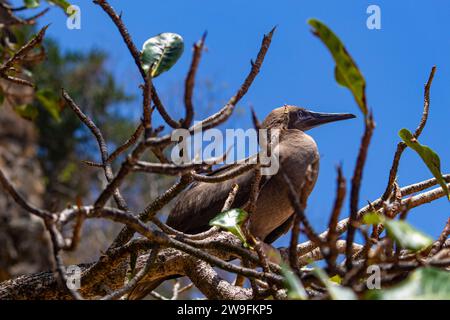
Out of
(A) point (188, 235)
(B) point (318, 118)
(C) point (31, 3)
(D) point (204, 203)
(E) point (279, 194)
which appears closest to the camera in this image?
(C) point (31, 3)

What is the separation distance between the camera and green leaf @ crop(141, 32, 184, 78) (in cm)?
226

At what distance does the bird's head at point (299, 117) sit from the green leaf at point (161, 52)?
328 cm

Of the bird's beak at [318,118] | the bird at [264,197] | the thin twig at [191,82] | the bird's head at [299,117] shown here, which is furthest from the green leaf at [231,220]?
the bird's beak at [318,118]

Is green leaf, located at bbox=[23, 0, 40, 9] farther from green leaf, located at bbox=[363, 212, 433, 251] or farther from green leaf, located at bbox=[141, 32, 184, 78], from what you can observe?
green leaf, located at bbox=[363, 212, 433, 251]

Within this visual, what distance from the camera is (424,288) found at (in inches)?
56.4

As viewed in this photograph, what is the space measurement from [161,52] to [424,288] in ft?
4.23

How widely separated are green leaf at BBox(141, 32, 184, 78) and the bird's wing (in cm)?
238

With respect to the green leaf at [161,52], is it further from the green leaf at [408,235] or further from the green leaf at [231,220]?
the green leaf at [408,235]

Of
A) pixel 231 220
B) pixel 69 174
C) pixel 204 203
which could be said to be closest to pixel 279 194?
pixel 204 203

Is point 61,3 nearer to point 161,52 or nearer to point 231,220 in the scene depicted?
point 161,52

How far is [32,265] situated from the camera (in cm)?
1164

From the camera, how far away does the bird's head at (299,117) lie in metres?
5.61
